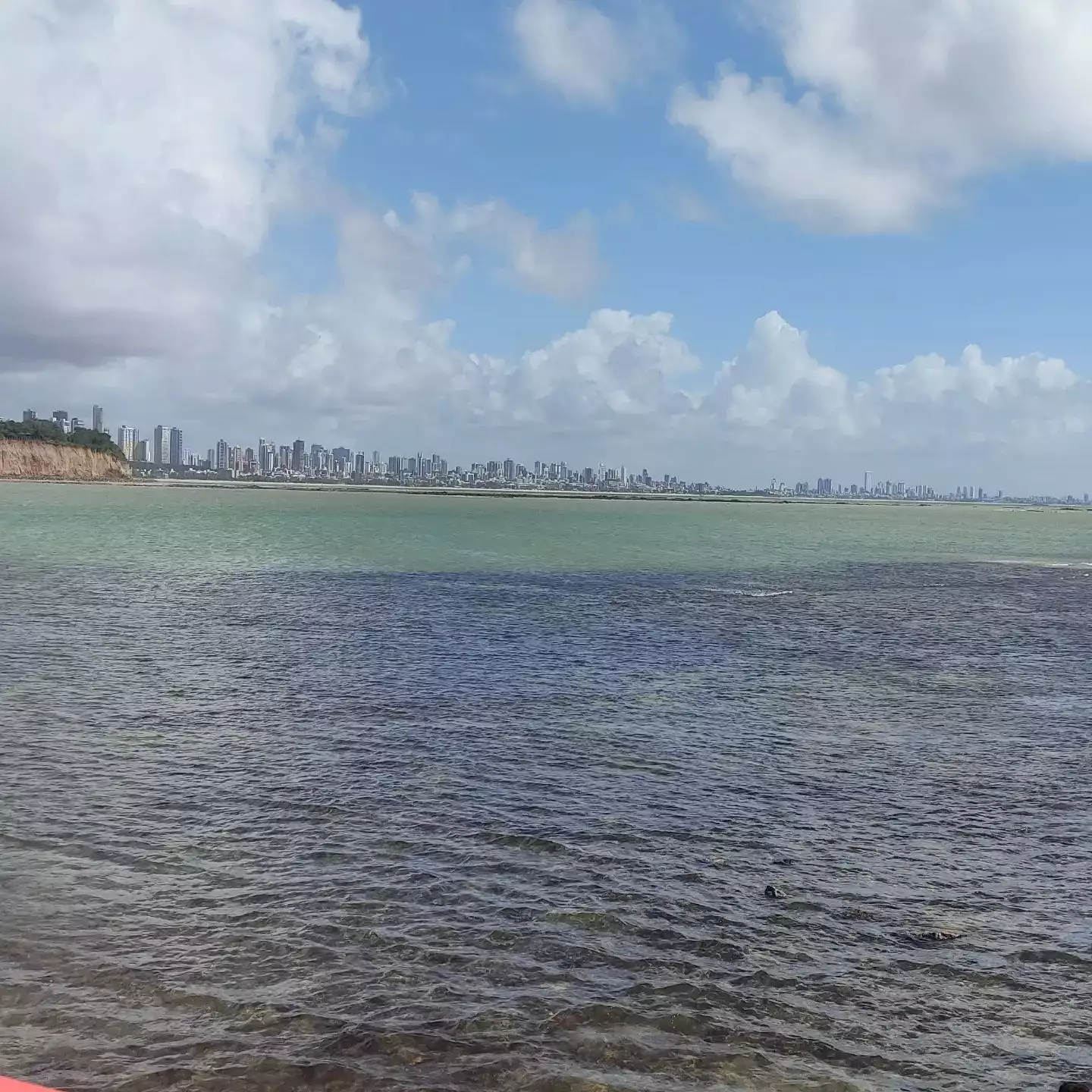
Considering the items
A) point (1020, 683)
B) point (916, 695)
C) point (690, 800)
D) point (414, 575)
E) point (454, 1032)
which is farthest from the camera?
point (414, 575)

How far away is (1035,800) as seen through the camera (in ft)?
74.0

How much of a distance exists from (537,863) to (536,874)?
21.6 inches

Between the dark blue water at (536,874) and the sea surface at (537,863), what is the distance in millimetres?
72

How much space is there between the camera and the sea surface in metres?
12.3

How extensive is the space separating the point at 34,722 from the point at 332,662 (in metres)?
12.2

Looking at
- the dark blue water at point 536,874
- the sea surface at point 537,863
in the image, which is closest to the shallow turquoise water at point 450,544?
the sea surface at point 537,863

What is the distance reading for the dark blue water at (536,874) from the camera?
12.3m

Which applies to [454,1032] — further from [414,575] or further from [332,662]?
[414,575]

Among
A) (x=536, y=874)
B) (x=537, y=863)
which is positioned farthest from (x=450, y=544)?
(x=536, y=874)

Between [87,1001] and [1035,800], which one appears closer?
[87,1001]

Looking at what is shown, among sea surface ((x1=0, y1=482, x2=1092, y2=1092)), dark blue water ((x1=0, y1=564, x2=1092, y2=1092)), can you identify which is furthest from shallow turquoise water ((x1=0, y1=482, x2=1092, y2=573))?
dark blue water ((x1=0, y1=564, x2=1092, y2=1092))

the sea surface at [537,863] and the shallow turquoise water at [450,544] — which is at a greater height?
the shallow turquoise water at [450,544]

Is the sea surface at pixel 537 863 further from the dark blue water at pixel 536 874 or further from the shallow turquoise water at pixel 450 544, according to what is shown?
the shallow turquoise water at pixel 450 544

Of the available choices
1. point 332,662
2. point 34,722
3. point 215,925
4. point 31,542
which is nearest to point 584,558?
point 31,542
